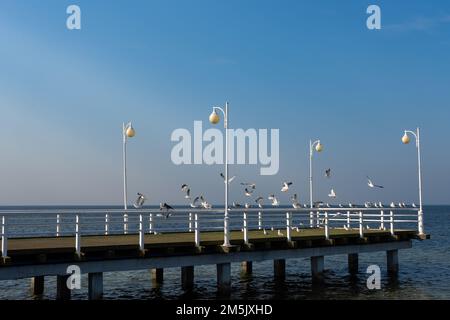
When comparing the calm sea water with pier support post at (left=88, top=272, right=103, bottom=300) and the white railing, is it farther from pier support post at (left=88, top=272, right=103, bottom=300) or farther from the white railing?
pier support post at (left=88, top=272, right=103, bottom=300)

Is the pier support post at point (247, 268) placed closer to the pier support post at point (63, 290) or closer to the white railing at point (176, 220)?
the white railing at point (176, 220)

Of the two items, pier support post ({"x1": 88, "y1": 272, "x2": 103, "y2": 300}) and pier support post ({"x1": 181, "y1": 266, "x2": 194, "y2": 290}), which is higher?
pier support post ({"x1": 88, "y1": 272, "x2": 103, "y2": 300})

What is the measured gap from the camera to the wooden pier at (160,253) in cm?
1856

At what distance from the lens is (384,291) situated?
2744 cm

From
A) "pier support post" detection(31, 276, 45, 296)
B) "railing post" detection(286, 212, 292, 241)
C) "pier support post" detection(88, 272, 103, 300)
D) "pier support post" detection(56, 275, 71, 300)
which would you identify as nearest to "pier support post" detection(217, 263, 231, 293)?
"railing post" detection(286, 212, 292, 241)

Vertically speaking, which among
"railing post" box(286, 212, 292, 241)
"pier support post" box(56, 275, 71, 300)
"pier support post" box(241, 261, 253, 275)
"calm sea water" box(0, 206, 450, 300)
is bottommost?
"calm sea water" box(0, 206, 450, 300)

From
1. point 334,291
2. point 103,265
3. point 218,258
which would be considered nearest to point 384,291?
point 334,291

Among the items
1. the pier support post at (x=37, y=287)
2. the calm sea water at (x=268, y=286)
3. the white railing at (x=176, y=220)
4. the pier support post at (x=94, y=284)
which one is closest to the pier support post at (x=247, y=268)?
the calm sea water at (x=268, y=286)

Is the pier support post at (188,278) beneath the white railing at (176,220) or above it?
beneath

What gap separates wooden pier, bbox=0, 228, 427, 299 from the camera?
18562 millimetres

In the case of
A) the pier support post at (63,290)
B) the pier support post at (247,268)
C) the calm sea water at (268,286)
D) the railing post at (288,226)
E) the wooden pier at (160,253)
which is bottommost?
the calm sea water at (268,286)

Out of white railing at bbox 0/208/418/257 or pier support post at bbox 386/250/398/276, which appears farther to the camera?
pier support post at bbox 386/250/398/276
